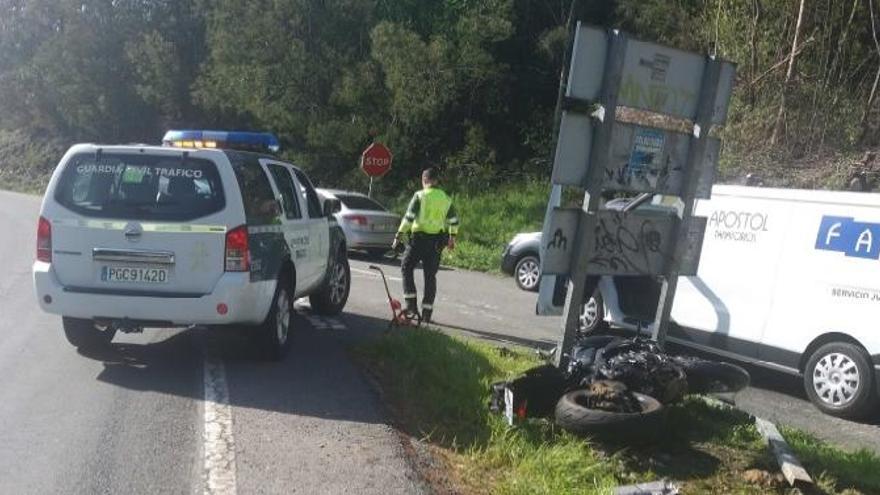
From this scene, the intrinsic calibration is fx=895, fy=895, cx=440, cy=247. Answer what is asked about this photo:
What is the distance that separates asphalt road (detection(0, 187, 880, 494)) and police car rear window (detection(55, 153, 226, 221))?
1.34 metres

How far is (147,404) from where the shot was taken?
6461 mm

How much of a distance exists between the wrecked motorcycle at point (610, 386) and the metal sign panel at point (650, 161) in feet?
3.86

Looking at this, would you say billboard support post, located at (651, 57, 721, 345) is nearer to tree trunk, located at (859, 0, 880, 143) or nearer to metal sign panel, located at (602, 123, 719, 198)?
metal sign panel, located at (602, 123, 719, 198)

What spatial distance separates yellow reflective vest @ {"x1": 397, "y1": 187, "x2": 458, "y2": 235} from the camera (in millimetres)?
10312

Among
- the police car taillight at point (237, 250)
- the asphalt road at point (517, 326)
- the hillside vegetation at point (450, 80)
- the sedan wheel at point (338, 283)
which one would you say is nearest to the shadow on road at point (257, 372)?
the police car taillight at point (237, 250)

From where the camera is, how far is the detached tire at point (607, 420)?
526cm

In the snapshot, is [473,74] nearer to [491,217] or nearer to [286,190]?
[491,217]

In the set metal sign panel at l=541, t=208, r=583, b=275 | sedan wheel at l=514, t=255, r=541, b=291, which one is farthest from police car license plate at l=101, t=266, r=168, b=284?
sedan wheel at l=514, t=255, r=541, b=291

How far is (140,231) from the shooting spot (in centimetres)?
711

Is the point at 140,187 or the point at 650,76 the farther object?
the point at 140,187

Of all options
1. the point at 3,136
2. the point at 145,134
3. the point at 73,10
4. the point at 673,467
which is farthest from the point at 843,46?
the point at 3,136

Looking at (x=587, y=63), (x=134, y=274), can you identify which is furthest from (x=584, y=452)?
(x=134, y=274)

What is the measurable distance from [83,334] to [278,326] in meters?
1.74

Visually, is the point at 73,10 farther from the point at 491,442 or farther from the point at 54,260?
the point at 491,442
